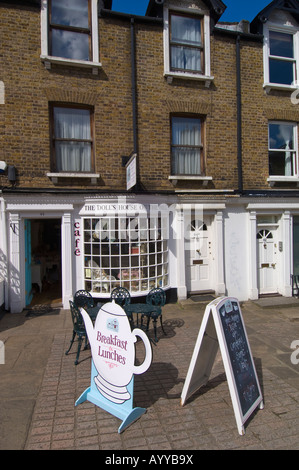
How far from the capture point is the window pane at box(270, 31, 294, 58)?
9.67m

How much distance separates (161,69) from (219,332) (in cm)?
765

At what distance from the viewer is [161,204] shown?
860 cm

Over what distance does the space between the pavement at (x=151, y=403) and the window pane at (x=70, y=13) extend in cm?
767

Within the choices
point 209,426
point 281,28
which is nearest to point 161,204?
point 209,426

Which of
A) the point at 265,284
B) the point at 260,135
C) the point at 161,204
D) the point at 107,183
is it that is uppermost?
the point at 260,135

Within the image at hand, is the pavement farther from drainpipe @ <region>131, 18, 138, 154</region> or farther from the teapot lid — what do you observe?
drainpipe @ <region>131, 18, 138, 154</region>

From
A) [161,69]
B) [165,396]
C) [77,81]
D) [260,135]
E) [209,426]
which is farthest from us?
[260,135]

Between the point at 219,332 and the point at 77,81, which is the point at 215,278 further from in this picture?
the point at 77,81

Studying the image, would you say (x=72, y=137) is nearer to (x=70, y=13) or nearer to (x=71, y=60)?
(x=71, y=60)

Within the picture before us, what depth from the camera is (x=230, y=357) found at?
3590 millimetres

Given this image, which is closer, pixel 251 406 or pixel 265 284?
pixel 251 406

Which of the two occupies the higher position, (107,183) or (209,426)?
(107,183)

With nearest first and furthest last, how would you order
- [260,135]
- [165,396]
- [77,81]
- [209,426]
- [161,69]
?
[209,426]
[165,396]
[77,81]
[161,69]
[260,135]

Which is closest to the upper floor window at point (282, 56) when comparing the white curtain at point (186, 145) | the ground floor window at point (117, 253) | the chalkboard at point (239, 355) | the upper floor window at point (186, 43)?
the upper floor window at point (186, 43)
